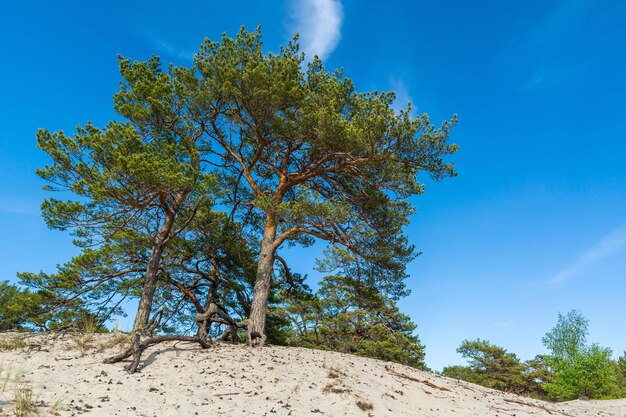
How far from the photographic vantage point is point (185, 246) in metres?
14.7

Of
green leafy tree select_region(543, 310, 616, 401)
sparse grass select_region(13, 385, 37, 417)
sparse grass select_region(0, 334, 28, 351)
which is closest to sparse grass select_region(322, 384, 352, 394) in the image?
sparse grass select_region(13, 385, 37, 417)

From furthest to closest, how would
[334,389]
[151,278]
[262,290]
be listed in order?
[262,290], [151,278], [334,389]

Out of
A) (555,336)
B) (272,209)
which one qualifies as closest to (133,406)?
(272,209)

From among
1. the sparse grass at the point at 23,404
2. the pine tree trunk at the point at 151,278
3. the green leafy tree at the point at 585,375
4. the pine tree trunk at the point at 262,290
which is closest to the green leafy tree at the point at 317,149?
the pine tree trunk at the point at 262,290

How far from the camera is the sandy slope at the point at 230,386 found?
5836 millimetres

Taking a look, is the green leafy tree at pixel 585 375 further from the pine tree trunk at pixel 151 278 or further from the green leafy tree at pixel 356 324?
the pine tree trunk at pixel 151 278

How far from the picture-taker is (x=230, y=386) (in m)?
7.02

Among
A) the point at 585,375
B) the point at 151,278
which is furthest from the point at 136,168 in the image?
the point at 585,375

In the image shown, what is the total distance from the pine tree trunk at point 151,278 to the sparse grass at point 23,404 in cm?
594

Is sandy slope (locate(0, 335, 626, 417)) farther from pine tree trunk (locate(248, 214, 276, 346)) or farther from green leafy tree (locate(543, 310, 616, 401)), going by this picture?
green leafy tree (locate(543, 310, 616, 401))

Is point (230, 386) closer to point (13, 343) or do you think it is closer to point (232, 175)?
point (13, 343)

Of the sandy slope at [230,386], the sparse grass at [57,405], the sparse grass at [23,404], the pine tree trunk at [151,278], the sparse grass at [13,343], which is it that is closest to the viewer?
the sparse grass at [23,404]

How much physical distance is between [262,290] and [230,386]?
213 inches

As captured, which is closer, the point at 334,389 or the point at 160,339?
the point at 334,389
